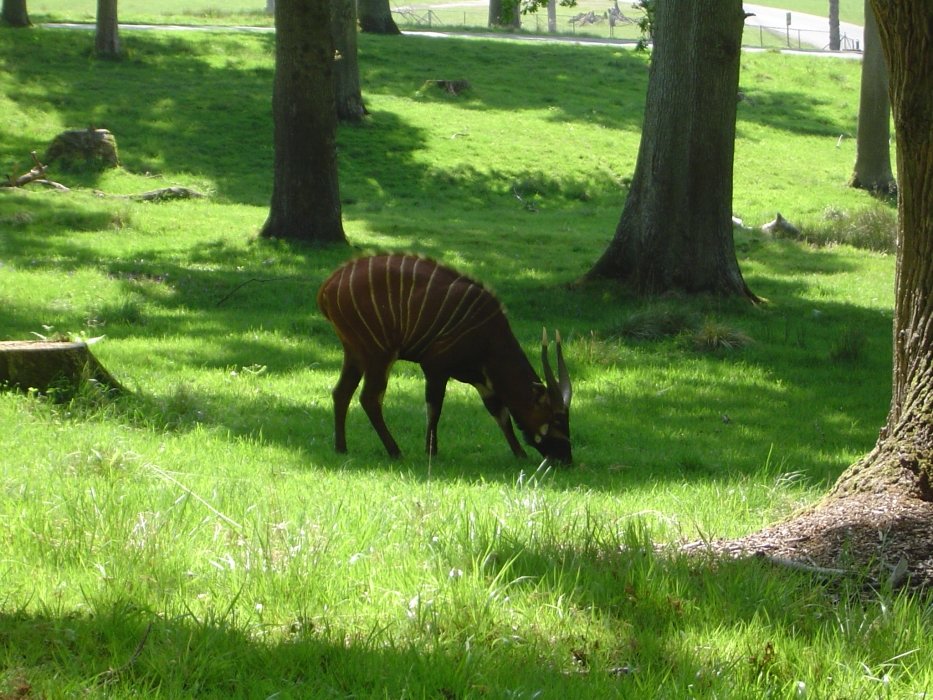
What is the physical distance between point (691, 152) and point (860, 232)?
10.1m

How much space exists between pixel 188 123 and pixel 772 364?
68.0 feet

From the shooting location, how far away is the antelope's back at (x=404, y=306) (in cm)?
966

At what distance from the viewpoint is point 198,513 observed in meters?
6.15

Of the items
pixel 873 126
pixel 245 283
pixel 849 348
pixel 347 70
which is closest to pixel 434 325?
pixel 849 348

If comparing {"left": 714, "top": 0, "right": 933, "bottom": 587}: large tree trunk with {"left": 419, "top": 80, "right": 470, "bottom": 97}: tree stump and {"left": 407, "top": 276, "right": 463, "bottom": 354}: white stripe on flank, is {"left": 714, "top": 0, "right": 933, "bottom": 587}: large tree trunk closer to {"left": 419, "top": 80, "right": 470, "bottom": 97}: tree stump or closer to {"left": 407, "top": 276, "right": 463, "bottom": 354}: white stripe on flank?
{"left": 407, "top": 276, "right": 463, "bottom": 354}: white stripe on flank

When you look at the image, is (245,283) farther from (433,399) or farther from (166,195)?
(166,195)

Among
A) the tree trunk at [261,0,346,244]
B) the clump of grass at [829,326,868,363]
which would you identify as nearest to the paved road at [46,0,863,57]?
the tree trunk at [261,0,346,244]

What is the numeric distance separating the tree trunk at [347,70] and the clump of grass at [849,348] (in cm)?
2017

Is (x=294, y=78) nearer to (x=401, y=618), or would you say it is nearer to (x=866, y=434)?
A: (x=866, y=434)

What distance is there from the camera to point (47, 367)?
1006 cm

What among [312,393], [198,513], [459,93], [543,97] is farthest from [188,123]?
[198,513]

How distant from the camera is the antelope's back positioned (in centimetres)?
966

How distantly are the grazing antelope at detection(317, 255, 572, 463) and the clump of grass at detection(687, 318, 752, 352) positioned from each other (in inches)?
192

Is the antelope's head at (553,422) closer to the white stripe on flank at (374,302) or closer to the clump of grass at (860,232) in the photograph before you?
the white stripe on flank at (374,302)
